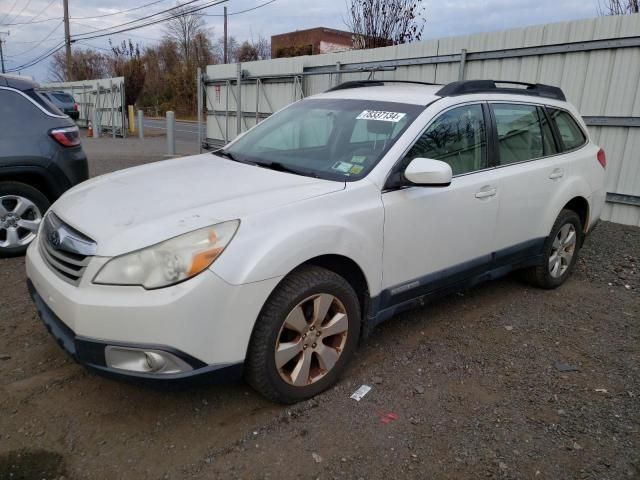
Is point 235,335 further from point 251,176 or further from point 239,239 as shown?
point 251,176

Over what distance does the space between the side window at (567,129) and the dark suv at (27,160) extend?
15.2 ft

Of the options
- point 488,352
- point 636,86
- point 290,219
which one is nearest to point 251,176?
point 290,219

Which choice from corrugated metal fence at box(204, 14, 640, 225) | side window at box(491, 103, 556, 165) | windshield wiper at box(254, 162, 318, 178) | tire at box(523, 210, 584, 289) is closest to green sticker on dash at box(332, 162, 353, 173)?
windshield wiper at box(254, 162, 318, 178)

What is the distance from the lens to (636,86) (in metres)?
6.54

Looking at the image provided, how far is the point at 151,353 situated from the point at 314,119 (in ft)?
7.39

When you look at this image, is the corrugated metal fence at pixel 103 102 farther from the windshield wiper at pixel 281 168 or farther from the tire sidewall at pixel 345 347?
the tire sidewall at pixel 345 347

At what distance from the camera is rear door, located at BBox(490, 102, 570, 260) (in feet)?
12.4

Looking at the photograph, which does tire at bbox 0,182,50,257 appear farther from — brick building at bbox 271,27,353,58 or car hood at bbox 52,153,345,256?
brick building at bbox 271,27,353,58

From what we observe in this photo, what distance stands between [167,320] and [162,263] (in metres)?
0.25

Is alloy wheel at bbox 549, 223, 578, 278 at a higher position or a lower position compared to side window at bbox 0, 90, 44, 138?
lower

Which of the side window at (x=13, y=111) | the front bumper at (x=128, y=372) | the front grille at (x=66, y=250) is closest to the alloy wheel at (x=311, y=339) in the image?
the front bumper at (x=128, y=372)

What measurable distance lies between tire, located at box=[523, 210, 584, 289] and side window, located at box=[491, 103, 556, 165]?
0.66 meters

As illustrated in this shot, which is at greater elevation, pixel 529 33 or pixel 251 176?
pixel 529 33

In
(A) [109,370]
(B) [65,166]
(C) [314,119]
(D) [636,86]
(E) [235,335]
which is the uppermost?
(D) [636,86]
